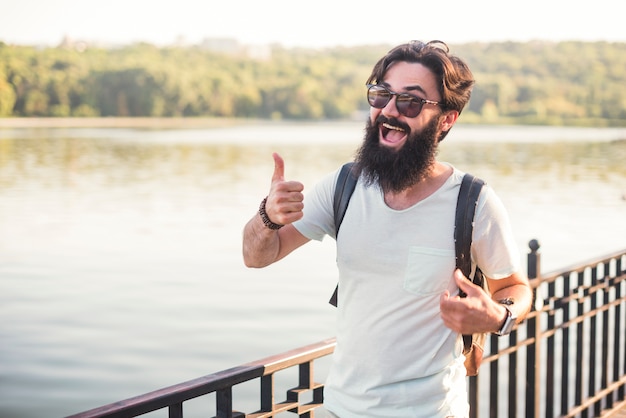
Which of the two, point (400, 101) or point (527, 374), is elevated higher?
point (400, 101)

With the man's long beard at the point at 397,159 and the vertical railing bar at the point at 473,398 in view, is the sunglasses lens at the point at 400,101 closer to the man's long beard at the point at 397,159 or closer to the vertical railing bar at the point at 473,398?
the man's long beard at the point at 397,159

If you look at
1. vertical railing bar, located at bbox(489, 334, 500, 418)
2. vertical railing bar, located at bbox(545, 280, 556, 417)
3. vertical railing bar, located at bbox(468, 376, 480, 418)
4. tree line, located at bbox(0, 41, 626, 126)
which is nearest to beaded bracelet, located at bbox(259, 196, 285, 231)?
vertical railing bar, located at bbox(468, 376, 480, 418)

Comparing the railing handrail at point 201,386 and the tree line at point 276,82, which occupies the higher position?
the tree line at point 276,82

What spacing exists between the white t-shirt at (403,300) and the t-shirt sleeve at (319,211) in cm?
8

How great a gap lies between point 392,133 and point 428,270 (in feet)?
1.18

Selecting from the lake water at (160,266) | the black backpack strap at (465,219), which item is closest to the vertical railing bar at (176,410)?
the black backpack strap at (465,219)

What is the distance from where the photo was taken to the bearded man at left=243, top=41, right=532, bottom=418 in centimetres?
197

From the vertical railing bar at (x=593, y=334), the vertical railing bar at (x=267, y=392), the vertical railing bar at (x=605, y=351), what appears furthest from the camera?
the vertical railing bar at (x=605, y=351)

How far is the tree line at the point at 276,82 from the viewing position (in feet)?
198

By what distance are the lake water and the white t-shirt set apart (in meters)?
8.79

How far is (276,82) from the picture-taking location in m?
77.6

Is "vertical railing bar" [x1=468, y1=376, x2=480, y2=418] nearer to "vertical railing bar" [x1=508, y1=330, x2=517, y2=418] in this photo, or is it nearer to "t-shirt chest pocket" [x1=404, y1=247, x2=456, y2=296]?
"vertical railing bar" [x1=508, y1=330, x2=517, y2=418]

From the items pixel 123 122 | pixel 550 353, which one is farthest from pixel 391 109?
pixel 123 122

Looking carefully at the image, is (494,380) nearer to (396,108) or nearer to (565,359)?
(565,359)
